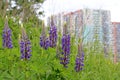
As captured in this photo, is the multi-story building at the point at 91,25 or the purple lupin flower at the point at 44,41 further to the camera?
the multi-story building at the point at 91,25

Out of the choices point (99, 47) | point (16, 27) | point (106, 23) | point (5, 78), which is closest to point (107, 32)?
point (106, 23)

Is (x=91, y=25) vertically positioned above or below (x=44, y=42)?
above

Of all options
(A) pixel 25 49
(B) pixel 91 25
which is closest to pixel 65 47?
(A) pixel 25 49

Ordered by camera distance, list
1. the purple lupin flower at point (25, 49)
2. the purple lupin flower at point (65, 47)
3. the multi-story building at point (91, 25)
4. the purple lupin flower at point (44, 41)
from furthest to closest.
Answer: the multi-story building at point (91, 25)
the purple lupin flower at point (44, 41)
the purple lupin flower at point (65, 47)
the purple lupin flower at point (25, 49)

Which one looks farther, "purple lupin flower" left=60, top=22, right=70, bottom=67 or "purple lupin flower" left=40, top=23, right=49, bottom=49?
"purple lupin flower" left=40, top=23, right=49, bottom=49

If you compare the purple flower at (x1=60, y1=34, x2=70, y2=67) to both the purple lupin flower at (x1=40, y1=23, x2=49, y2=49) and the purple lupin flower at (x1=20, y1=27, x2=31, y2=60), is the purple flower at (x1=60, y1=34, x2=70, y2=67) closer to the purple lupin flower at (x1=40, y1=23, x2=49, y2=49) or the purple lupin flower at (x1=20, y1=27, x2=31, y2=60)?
the purple lupin flower at (x1=40, y1=23, x2=49, y2=49)

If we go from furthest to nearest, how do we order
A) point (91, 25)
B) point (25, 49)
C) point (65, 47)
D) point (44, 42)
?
point (91, 25) → point (44, 42) → point (65, 47) → point (25, 49)

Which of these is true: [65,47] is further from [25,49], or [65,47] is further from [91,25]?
[91,25]

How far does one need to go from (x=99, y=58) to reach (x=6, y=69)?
6.67 feet

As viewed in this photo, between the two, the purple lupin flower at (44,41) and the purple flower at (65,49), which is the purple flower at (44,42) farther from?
the purple flower at (65,49)

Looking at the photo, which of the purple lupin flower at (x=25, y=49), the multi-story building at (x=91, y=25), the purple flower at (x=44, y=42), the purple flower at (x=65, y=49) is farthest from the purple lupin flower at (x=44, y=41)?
the multi-story building at (x=91, y=25)

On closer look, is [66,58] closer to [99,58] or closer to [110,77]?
[110,77]

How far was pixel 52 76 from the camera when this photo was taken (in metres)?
3.56

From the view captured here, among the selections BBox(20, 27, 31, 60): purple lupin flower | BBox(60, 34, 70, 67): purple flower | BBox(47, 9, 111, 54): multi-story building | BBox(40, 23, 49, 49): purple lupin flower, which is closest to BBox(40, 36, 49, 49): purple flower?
BBox(40, 23, 49, 49): purple lupin flower
